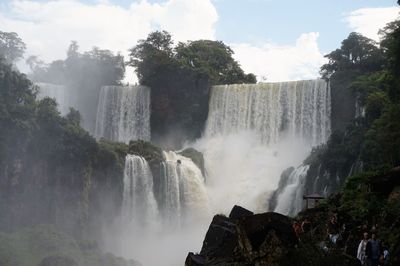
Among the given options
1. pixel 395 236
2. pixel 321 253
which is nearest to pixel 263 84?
pixel 395 236

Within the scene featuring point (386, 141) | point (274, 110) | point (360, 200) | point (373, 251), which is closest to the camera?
point (373, 251)

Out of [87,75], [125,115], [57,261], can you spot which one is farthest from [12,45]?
[57,261]

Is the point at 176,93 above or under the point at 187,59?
under

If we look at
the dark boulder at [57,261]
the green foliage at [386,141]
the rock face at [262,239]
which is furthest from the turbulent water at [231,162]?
the rock face at [262,239]

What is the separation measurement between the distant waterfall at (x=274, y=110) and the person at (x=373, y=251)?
34.0 metres

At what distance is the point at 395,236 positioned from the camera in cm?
1305

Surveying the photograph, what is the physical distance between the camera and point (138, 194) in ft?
130

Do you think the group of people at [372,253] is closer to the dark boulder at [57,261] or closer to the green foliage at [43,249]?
the dark boulder at [57,261]

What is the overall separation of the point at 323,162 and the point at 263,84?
15264mm

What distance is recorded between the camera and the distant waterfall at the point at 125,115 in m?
52.5

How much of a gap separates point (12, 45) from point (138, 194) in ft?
150

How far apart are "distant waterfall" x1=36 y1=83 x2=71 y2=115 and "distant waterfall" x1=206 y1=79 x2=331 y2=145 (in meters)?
15.2

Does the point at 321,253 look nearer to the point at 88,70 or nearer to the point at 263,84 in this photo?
the point at 263,84

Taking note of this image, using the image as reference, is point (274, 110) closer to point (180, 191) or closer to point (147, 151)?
point (180, 191)
